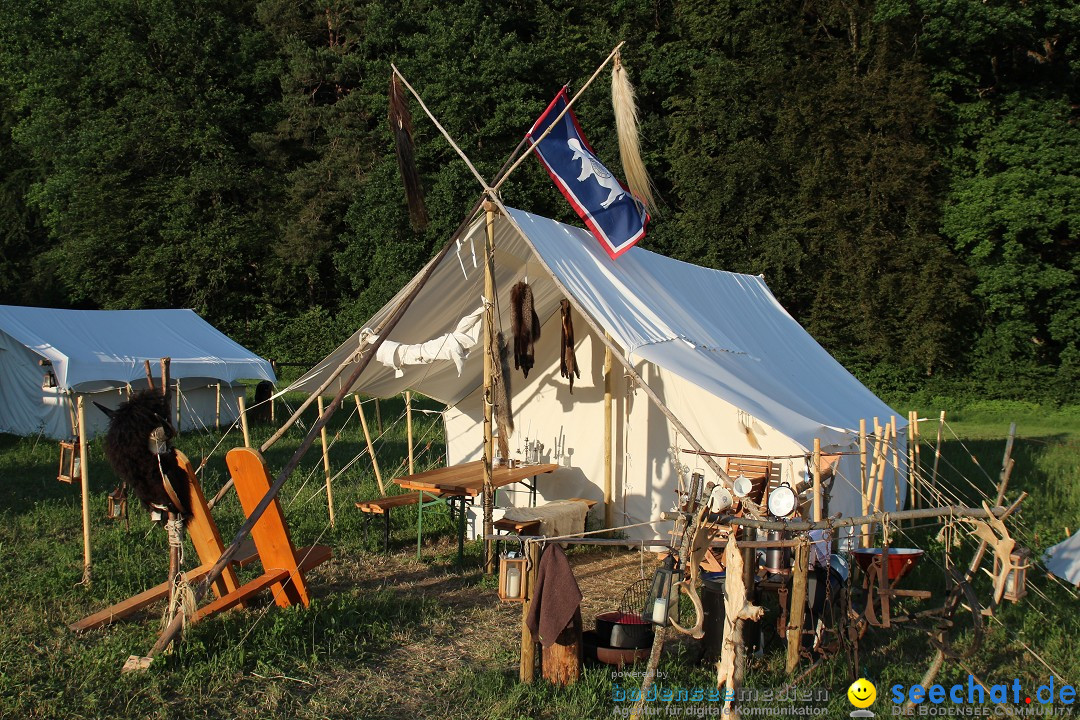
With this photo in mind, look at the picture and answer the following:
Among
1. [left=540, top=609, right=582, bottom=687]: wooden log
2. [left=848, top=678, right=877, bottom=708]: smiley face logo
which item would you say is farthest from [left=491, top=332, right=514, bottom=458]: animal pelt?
[left=848, top=678, right=877, bottom=708]: smiley face logo

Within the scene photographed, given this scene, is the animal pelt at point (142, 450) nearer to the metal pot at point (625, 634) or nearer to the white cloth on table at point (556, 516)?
the white cloth on table at point (556, 516)

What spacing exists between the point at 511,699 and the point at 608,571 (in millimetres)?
2652

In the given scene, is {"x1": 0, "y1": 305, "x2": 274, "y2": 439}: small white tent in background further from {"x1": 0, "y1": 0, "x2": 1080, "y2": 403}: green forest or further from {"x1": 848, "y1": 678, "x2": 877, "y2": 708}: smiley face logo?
{"x1": 848, "y1": 678, "x2": 877, "y2": 708}: smiley face logo

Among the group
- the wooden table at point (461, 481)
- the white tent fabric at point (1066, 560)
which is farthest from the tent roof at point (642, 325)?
the white tent fabric at point (1066, 560)

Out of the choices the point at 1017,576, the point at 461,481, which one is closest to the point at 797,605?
the point at 1017,576

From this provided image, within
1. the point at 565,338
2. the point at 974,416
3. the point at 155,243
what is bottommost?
the point at 974,416

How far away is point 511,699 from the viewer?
4234mm

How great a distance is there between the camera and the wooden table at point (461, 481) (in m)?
6.61

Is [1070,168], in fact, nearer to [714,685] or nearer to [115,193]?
[714,685]

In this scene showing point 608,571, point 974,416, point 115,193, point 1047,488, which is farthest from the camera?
point 115,193

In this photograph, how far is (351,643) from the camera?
5047 millimetres

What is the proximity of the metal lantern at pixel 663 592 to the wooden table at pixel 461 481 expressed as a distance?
245 cm

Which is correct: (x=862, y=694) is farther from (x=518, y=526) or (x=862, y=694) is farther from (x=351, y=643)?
(x=518, y=526)

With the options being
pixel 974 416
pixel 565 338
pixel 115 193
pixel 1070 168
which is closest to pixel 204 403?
pixel 565 338
